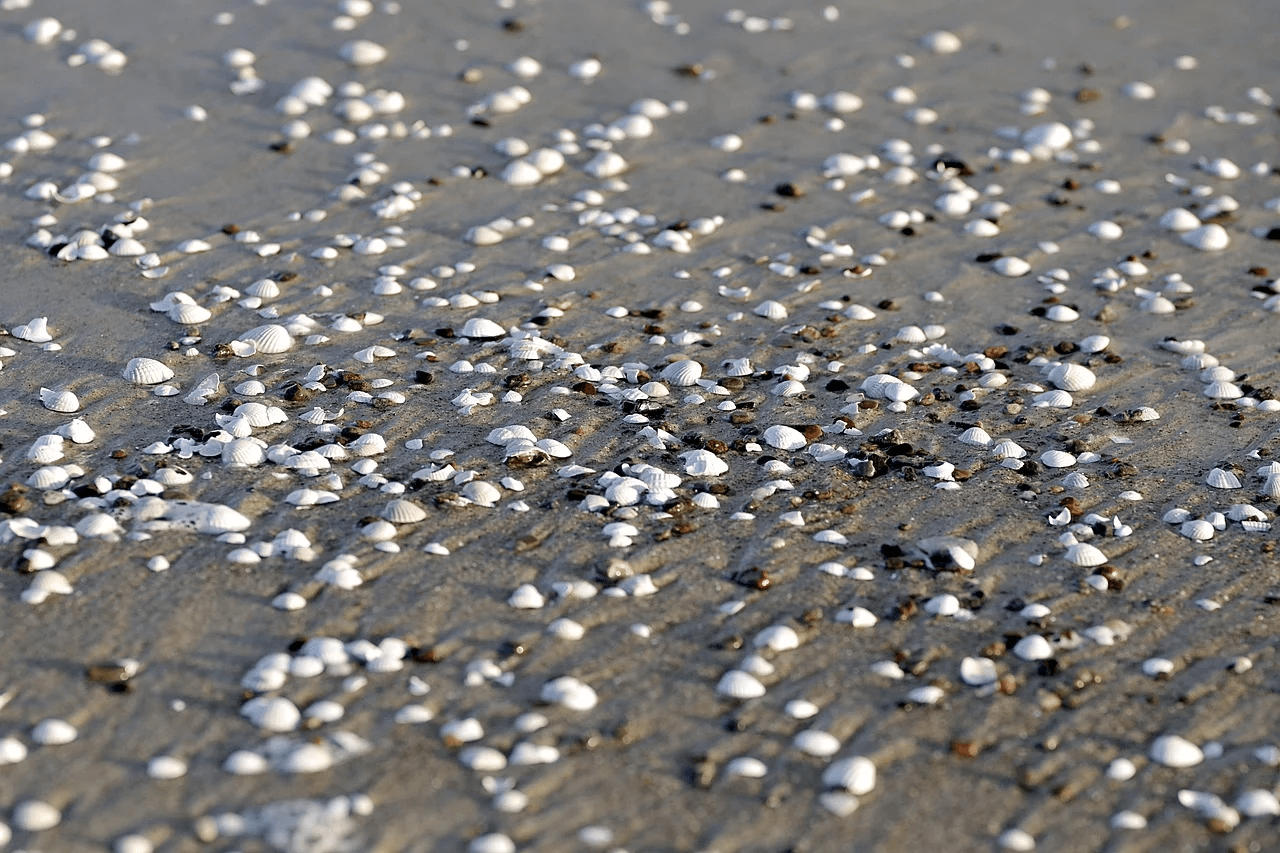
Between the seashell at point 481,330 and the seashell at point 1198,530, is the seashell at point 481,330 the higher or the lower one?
the lower one

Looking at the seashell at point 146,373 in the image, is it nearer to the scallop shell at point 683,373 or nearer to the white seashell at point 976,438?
the scallop shell at point 683,373

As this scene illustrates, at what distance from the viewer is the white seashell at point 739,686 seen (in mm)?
4062

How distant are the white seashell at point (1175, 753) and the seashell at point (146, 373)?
13.1 ft

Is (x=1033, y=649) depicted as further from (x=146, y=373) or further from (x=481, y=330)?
(x=146, y=373)

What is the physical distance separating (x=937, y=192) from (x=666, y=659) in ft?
13.8

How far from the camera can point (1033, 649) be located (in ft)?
13.9

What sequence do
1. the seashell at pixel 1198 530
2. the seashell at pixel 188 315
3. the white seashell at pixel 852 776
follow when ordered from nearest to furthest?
the white seashell at pixel 852 776 < the seashell at pixel 1198 530 < the seashell at pixel 188 315

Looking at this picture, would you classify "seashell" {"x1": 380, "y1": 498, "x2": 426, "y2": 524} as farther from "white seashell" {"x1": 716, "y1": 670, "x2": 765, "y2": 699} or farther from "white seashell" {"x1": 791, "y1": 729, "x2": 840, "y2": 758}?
"white seashell" {"x1": 791, "y1": 729, "x2": 840, "y2": 758}

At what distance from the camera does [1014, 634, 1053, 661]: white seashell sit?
4242 millimetres

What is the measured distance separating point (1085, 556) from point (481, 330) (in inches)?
109

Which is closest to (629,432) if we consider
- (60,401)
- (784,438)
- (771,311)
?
(784,438)

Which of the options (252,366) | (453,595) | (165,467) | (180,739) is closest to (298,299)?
(252,366)

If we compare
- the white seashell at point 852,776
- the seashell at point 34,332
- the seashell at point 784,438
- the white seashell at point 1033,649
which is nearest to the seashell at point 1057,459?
the seashell at point 784,438

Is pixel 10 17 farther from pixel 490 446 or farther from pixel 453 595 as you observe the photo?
pixel 453 595
